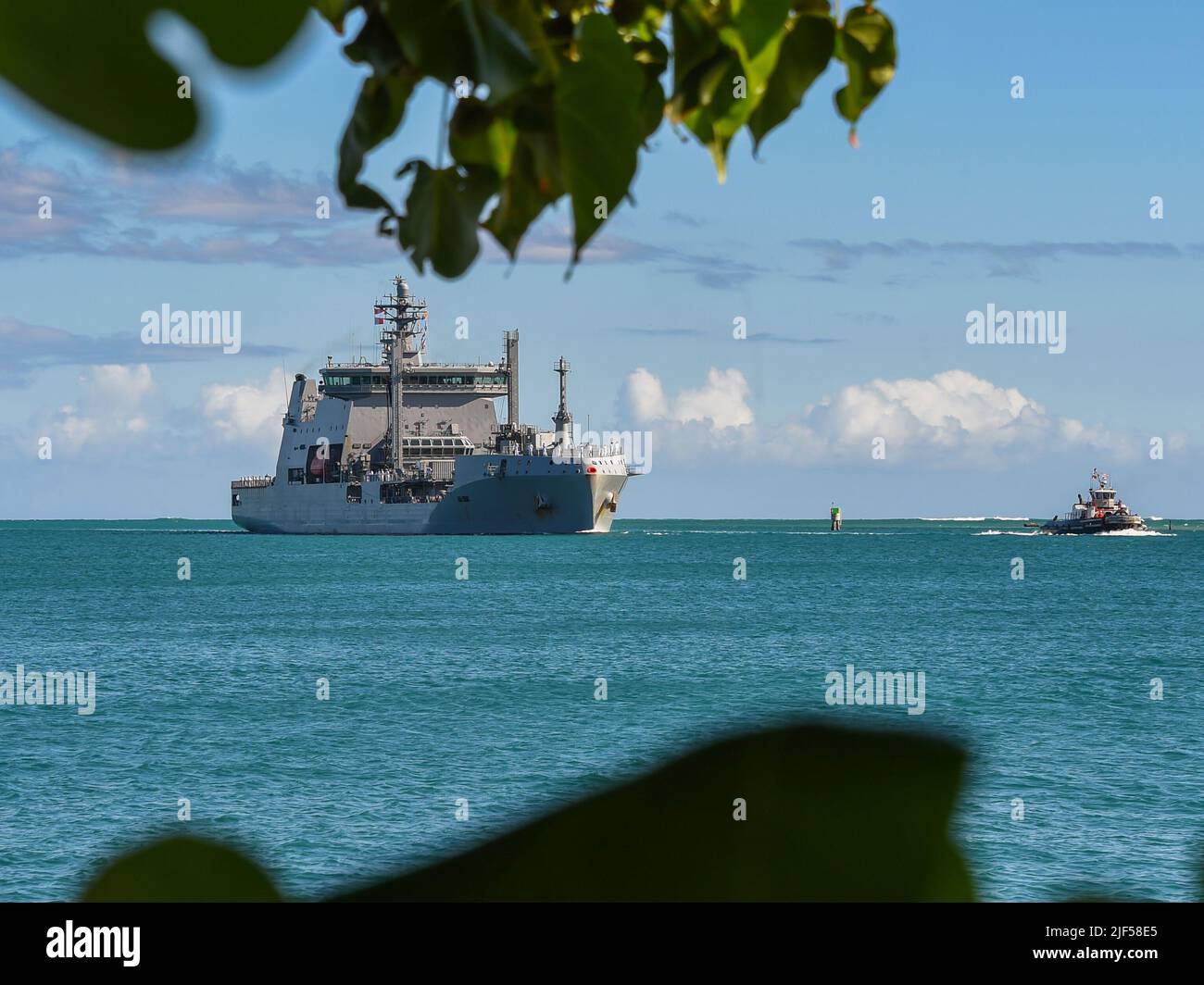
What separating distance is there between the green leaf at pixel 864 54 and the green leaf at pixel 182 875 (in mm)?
373

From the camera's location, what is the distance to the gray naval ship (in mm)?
51688

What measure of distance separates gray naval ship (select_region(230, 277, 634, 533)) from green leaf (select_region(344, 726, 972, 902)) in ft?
165

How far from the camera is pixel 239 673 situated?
24.8m

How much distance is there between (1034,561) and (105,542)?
169 ft

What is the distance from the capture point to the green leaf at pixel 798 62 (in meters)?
0.50

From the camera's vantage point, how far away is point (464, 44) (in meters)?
0.34

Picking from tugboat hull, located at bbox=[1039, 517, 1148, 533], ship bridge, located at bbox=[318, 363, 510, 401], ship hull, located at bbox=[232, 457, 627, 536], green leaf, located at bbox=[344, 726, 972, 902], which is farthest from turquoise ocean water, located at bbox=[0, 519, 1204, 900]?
tugboat hull, located at bbox=[1039, 517, 1148, 533]

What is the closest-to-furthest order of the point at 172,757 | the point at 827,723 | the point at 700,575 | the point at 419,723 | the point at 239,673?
the point at 827,723 < the point at 172,757 < the point at 419,723 < the point at 239,673 < the point at 700,575

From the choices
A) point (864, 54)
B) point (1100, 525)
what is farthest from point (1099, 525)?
point (864, 54)

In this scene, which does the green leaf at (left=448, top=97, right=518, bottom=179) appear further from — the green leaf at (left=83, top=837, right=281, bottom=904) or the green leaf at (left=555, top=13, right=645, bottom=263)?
the green leaf at (left=83, top=837, right=281, bottom=904)

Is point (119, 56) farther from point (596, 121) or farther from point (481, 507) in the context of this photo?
point (481, 507)

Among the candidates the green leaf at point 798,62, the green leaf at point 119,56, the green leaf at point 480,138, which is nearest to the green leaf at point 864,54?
the green leaf at point 798,62

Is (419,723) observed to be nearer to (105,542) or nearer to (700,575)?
(700,575)

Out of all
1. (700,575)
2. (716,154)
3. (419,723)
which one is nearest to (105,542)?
(700,575)
